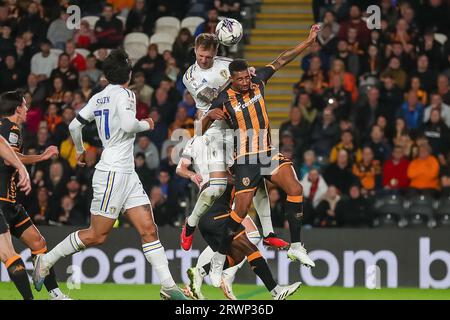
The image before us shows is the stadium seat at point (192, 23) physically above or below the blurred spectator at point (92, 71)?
above

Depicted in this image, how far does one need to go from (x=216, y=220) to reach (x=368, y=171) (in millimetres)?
5607

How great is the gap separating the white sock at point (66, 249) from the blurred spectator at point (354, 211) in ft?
20.5

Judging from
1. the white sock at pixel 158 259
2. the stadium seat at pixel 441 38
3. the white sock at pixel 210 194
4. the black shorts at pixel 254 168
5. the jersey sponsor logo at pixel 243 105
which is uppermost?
the stadium seat at pixel 441 38

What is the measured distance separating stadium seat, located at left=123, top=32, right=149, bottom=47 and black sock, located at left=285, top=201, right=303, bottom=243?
9682 mm

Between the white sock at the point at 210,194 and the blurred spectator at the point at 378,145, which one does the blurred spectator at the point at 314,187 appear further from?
the white sock at the point at 210,194

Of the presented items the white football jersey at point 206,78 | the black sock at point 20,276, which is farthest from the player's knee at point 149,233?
the white football jersey at point 206,78

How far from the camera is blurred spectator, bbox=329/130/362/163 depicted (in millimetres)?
18422

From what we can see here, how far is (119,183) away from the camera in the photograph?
11.8 metres

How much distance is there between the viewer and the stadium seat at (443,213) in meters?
17.2

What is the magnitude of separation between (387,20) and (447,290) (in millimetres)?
6203

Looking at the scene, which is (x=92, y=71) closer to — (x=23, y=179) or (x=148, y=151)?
(x=148, y=151)

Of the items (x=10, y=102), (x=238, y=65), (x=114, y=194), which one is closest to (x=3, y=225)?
(x=114, y=194)

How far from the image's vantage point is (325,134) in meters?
18.9

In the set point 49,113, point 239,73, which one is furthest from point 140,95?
point 239,73
